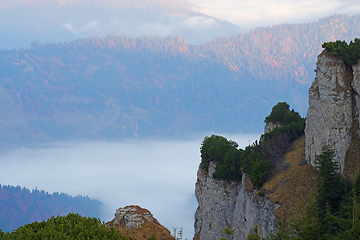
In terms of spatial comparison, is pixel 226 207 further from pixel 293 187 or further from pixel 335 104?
pixel 335 104

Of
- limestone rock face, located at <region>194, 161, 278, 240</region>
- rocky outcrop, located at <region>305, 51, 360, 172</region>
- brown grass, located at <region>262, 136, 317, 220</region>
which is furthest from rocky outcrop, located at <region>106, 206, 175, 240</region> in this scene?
rocky outcrop, located at <region>305, 51, 360, 172</region>

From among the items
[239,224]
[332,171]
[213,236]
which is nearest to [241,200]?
[239,224]

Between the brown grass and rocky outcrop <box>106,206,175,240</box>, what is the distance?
12237 millimetres

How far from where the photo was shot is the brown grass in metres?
42.4

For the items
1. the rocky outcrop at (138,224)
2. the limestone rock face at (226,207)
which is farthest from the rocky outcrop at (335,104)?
the rocky outcrop at (138,224)

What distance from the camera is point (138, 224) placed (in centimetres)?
4278

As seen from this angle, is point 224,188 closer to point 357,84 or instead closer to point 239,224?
point 239,224

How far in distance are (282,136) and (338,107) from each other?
12.8 m

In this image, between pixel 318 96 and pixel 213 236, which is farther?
pixel 213 236

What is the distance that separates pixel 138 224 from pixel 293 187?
17.2 m

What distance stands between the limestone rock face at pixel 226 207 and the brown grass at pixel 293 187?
170 centimetres

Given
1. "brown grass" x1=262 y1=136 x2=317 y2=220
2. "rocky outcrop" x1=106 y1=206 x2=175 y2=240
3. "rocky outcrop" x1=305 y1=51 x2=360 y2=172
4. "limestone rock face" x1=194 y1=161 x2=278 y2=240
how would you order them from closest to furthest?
"rocky outcrop" x1=106 y1=206 x2=175 y2=240 < "brown grass" x1=262 y1=136 x2=317 y2=220 < "rocky outcrop" x1=305 y1=51 x2=360 y2=172 < "limestone rock face" x1=194 y1=161 x2=278 y2=240

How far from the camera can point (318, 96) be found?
151 ft

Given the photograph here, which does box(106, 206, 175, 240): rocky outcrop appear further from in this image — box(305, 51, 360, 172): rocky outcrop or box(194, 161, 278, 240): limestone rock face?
box(305, 51, 360, 172): rocky outcrop
